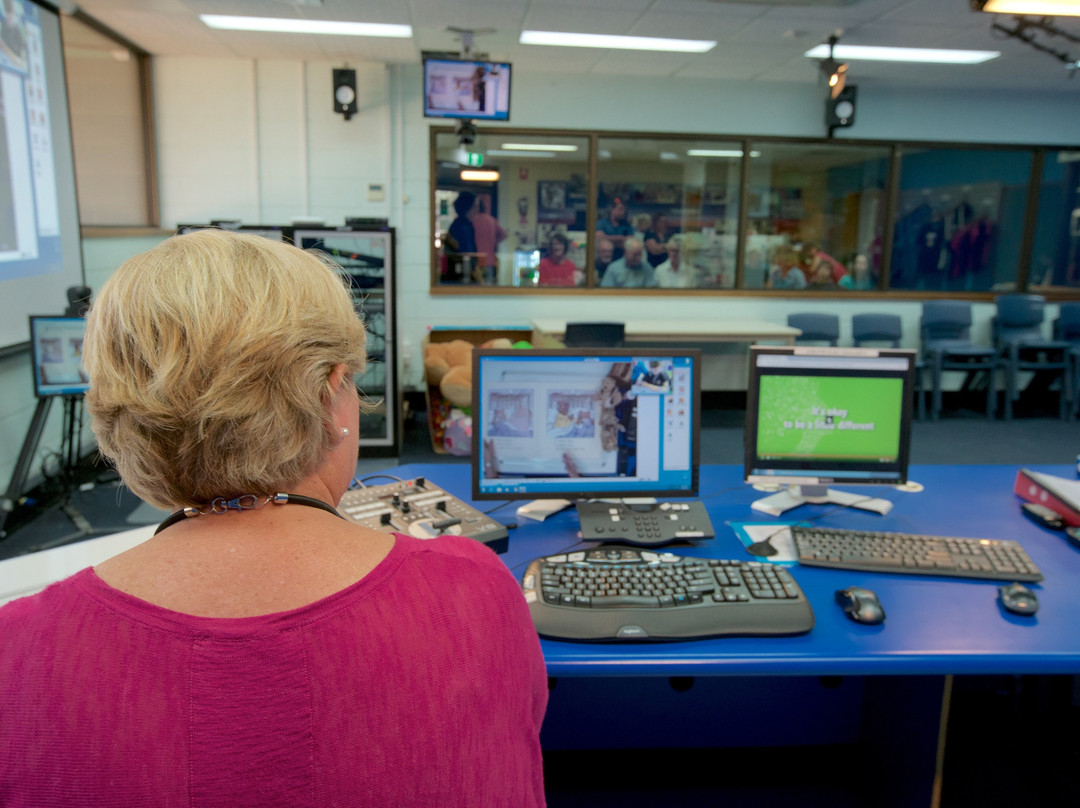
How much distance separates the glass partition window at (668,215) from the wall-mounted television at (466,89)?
1.64 meters

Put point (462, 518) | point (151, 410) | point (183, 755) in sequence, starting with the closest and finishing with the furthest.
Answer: point (183, 755), point (151, 410), point (462, 518)

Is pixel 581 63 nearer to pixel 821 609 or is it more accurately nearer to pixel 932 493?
pixel 932 493

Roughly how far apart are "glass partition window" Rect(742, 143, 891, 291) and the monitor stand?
503 cm

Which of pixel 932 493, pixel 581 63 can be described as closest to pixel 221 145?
pixel 581 63

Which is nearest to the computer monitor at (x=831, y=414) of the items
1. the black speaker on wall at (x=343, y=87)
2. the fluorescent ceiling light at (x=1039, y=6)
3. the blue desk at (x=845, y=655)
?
the blue desk at (x=845, y=655)

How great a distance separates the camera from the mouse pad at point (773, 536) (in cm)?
165

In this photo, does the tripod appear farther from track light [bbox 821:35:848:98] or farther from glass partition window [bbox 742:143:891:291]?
glass partition window [bbox 742:143:891:291]

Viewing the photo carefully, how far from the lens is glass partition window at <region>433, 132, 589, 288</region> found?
A: 637cm

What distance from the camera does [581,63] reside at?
580 centimetres

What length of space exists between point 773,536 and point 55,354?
3239mm

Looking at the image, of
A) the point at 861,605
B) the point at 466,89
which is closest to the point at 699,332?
the point at 466,89

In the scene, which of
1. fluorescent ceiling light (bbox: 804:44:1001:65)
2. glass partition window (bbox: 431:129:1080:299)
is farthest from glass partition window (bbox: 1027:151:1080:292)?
fluorescent ceiling light (bbox: 804:44:1001:65)

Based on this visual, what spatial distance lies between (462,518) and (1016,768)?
168cm

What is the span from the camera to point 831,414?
6.34 ft
